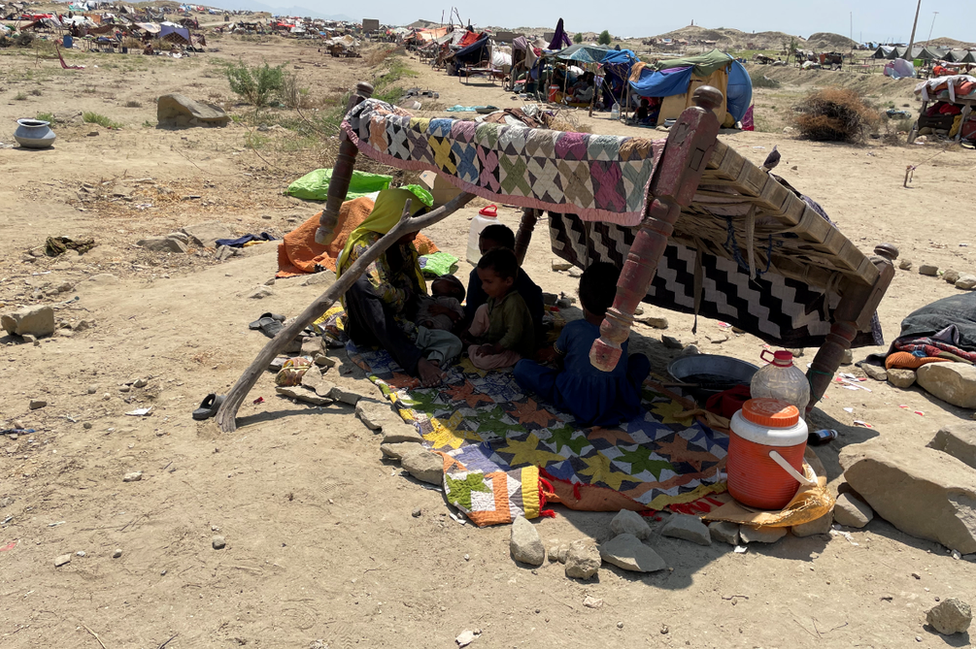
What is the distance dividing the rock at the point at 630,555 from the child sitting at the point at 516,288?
194cm

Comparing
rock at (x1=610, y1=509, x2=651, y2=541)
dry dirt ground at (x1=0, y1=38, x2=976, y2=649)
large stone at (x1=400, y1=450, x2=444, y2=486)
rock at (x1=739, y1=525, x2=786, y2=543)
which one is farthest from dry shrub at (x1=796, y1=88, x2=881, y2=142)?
large stone at (x1=400, y1=450, x2=444, y2=486)

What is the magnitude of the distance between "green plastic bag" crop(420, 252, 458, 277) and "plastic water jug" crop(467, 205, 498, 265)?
176mm

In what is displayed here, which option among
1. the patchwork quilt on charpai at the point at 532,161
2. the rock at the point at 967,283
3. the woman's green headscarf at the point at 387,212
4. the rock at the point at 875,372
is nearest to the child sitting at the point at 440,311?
the woman's green headscarf at the point at 387,212

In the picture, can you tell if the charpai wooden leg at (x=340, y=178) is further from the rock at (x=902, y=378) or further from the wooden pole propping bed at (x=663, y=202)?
the rock at (x=902, y=378)

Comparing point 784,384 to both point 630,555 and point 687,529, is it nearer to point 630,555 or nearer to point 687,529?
point 687,529

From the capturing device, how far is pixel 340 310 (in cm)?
496

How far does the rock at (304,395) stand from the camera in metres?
3.72

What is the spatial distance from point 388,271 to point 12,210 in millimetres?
5321

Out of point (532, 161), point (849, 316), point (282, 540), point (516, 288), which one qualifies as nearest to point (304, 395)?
point (282, 540)

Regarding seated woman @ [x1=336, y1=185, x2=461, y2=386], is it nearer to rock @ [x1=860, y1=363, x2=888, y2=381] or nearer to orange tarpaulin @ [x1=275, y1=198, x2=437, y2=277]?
orange tarpaulin @ [x1=275, y1=198, x2=437, y2=277]

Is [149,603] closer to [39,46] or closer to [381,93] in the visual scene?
[381,93]

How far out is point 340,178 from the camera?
14.7 ft

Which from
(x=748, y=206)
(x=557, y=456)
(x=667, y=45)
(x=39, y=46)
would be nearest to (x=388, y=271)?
(x=557, y=456)

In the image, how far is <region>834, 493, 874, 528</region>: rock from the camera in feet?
9.29
